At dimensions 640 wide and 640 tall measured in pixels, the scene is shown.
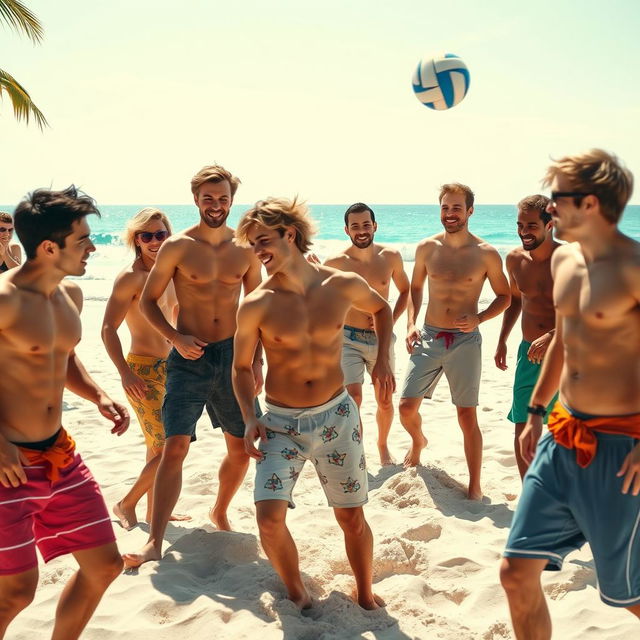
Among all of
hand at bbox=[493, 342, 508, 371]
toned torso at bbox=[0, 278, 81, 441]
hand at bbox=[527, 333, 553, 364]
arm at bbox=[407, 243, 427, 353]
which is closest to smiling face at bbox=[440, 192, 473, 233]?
arm at bbox=[407, 243, 427, 353]

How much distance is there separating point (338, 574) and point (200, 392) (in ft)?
4.66

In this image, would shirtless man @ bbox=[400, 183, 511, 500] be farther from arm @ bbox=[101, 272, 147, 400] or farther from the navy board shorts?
arm @ bbox=[101, 272, 147, 400]

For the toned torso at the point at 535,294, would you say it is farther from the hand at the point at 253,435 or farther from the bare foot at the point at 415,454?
the hand at the point at 253,435

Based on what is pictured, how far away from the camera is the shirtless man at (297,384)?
3732 mm

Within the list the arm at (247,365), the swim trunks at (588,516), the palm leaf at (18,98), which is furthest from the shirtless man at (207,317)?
the palm leaf at (18,98)

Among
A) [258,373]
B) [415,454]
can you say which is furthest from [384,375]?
[415,454]

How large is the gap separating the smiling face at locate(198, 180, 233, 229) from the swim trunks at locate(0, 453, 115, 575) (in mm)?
2053

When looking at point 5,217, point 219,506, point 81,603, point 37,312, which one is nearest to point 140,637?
point 81,603

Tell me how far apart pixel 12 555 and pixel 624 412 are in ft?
8.07

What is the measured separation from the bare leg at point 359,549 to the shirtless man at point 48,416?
1208 millimetres

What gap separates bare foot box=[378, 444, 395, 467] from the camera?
248 inches

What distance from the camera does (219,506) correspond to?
487 centimetres

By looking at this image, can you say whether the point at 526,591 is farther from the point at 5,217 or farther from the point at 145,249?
the point at 5,217

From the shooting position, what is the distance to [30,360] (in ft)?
10.2
